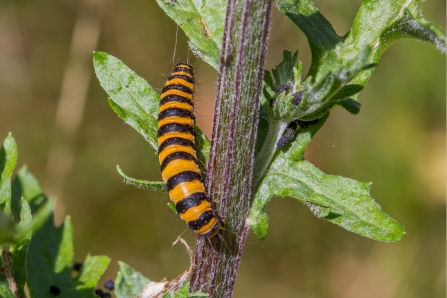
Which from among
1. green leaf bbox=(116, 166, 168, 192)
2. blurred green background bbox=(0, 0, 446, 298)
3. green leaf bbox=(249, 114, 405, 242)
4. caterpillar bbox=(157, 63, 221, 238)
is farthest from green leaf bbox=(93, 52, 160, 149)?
blurred green background bbox=(0, 0, 446, 298)

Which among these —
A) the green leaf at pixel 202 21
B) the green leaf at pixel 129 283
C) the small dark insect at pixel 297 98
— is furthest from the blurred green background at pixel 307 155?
the small dark insect at pixel 297 98

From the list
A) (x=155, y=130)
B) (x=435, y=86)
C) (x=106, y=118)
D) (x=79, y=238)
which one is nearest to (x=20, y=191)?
(x=155, y=130)

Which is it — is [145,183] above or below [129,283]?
above

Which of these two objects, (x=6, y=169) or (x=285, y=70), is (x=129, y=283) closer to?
(x=6, y=169)

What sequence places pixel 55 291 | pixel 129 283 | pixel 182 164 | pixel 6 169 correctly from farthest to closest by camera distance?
pixel 129 283, pixel 55 291, pixel 6 169, pixel 182 164

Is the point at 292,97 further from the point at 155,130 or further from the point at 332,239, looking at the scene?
the point at 332,239

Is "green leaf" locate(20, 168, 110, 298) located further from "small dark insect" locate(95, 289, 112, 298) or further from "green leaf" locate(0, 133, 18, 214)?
"green leaf" locate(0, 133, 18, 214)

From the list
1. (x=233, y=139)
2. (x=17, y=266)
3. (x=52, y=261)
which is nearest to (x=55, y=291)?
(x=52, y=261)

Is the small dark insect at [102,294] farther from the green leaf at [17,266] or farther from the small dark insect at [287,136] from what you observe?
the small dark insect at [287,136]
